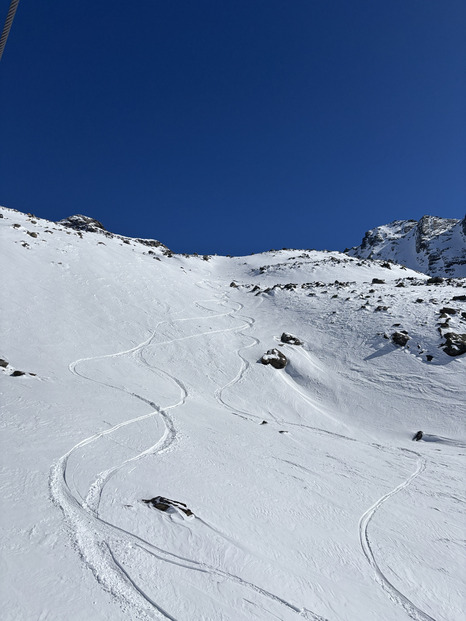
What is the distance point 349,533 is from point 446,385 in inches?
328

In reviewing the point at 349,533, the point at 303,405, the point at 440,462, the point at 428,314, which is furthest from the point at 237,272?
the point at 349,533

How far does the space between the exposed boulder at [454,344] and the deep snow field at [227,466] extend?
0.77 ft

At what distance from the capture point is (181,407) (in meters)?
8.86

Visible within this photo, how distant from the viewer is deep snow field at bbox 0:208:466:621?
323 cm

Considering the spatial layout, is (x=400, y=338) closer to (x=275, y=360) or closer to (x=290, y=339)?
(x=290, y=339)

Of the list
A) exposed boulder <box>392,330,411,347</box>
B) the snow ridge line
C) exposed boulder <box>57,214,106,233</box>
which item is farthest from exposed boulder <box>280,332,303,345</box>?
exposed boulder <box>57,214,106,233</box>

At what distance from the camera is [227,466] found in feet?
19.2

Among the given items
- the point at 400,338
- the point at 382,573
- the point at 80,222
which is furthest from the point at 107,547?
the point at 80,222

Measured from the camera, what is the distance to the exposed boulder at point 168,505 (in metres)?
4.21

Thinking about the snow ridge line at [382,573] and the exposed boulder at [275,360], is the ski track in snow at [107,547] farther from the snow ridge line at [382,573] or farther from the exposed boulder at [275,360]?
the exposed boulder at [275,360]

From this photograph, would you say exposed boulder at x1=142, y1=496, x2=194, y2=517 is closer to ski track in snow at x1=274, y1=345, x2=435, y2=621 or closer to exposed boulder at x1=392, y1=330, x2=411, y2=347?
ski track in snow at x1=274, y1=345, x2=435, y2=621

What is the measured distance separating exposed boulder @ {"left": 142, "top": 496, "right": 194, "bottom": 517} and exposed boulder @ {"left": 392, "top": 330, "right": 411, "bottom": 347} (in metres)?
11.7

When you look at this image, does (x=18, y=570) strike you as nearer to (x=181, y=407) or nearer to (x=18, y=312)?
(x=181, y=407)

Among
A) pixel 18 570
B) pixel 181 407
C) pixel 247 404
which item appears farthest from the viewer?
pixel 247 404
